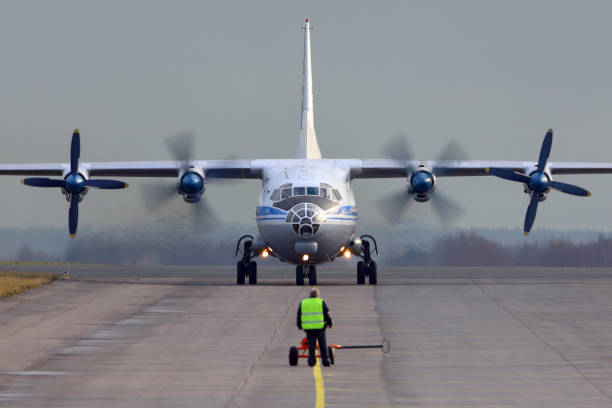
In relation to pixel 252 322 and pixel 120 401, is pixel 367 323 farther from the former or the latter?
pixel 120 401

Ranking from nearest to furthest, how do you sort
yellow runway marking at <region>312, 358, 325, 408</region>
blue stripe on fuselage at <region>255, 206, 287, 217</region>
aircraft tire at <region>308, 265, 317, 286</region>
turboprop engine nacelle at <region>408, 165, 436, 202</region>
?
1. yellow runway marking at <region>312, 358, 325, 408</region>
2. blue stripe on fuselage at <region>255, 206, 287, 217</region>
3. aircraft tire at <region>308, 265, 317, 286</region>
4. turboprop engine nacelle at <region>408, 165, 436, 202</region>

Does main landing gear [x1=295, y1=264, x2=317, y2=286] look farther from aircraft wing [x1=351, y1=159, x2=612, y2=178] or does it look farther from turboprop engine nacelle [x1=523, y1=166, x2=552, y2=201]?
turboprop engine nacelle [x1=523, y1=166, x2=552, y2=201]

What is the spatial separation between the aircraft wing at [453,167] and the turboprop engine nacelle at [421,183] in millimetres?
485

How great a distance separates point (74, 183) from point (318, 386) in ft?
83.6

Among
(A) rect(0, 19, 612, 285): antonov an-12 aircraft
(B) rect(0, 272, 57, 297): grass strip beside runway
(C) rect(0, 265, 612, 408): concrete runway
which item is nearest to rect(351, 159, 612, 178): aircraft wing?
(A) rect(0, 19, 612, 285): antonov an-12 aircraft

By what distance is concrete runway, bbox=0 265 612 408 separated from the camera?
14.5 metres

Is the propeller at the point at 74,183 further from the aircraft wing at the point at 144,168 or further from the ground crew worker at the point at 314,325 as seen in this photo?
the ground crew worker at the point at 314,325

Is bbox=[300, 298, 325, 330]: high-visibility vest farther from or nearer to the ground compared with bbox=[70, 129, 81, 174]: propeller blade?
nearer to the ground

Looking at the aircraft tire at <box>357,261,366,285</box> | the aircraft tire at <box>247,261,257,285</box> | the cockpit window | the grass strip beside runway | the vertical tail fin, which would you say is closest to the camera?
the grass strip beside runway

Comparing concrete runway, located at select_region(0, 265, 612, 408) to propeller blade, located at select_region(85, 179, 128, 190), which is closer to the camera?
concrete runway, located at select_region(0, 265, 612, 408)

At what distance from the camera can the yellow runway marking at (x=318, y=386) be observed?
13794 millimetres

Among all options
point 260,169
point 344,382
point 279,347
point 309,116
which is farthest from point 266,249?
point 344,382

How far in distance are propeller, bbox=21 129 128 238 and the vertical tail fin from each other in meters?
→ 8.16

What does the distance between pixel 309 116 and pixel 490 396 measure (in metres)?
35.4
